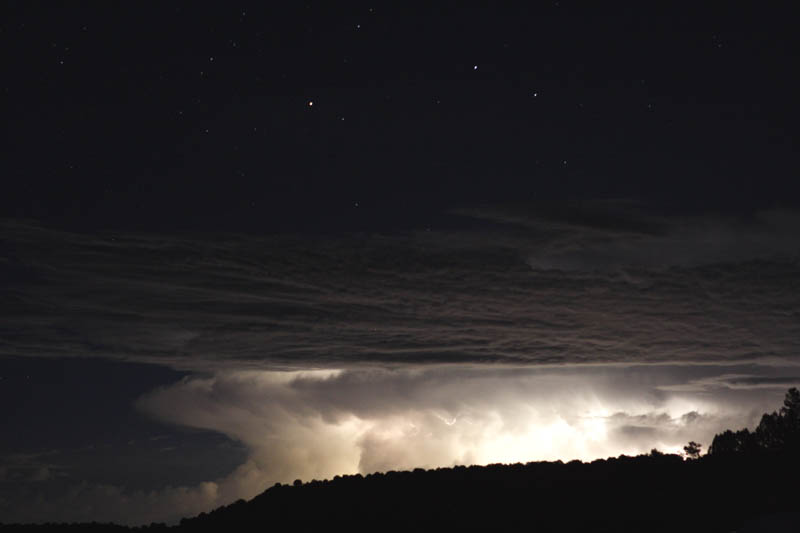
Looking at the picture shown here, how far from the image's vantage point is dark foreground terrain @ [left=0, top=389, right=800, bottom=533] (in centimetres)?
2123

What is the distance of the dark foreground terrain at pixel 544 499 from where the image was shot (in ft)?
69.7

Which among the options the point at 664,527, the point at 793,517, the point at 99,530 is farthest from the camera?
the point at 99,530

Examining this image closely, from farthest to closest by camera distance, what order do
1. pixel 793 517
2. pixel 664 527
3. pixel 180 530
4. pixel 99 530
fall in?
1. pixel 99 530
2. pixel 180 530
3. pixel 664 527
4. pixel 793 517

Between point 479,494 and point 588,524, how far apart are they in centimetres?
349

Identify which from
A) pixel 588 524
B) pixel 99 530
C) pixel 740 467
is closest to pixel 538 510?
pixel 588 524

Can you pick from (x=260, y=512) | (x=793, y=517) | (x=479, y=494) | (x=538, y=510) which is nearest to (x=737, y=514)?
(x=793, y=517)

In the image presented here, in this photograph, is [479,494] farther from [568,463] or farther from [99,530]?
[99,530]

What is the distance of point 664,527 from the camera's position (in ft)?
68.3

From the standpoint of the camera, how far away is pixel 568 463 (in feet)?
86.1

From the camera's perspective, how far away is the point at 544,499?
22688 millimetres

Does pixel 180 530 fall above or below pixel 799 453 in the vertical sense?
below

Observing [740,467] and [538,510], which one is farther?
[740,467]

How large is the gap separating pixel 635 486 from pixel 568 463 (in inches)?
122

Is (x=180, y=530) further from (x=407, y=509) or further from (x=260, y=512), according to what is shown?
(x=407, y=509)
